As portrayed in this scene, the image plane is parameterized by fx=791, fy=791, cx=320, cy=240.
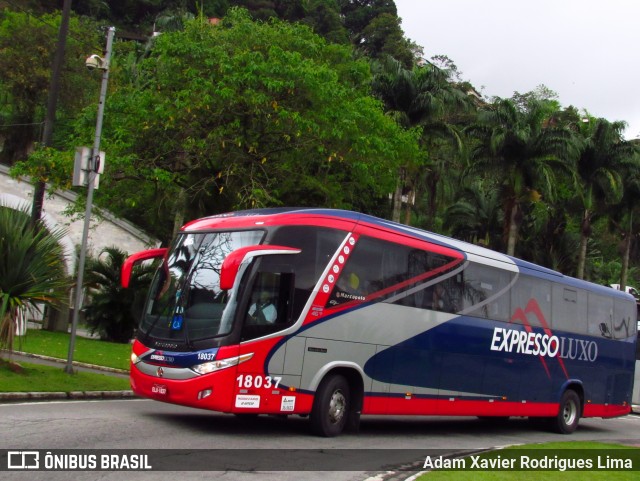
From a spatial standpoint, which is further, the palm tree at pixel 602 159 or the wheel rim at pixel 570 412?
the palm tree at pixel 602 159

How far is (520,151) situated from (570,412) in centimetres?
2119

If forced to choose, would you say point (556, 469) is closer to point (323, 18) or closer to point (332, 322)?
point (332, 322)

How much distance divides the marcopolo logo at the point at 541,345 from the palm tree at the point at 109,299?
14.6 metres

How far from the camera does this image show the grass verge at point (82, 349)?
66.3 feet

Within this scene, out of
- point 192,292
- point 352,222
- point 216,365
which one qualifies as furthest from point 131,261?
point 352,222

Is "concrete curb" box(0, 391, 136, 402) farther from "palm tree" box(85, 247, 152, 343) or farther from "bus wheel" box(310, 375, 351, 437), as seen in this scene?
"palm tree" box(85, 247, 152, 343)

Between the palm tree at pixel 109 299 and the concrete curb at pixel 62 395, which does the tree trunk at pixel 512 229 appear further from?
the concrete curb at pixel 62 395

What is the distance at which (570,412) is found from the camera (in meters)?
18.8

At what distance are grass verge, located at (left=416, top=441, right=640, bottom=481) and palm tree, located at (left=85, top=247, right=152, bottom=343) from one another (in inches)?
664

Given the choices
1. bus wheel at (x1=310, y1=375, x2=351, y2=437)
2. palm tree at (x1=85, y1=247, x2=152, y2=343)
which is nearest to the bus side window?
bus wheel at (x1=310, y1=375, x2=351, y2=437)

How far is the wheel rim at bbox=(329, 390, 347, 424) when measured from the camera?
12.5 m

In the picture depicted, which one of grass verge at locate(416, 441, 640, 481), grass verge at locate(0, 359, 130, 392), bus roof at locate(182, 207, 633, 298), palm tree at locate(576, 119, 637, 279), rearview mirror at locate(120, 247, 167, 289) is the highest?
palm tree at locate(576, 119, 637, 279)

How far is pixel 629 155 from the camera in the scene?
41719mm

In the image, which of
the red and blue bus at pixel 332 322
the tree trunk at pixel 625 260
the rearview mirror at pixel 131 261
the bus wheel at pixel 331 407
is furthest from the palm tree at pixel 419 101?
the bus wheel at pixel 331 407
